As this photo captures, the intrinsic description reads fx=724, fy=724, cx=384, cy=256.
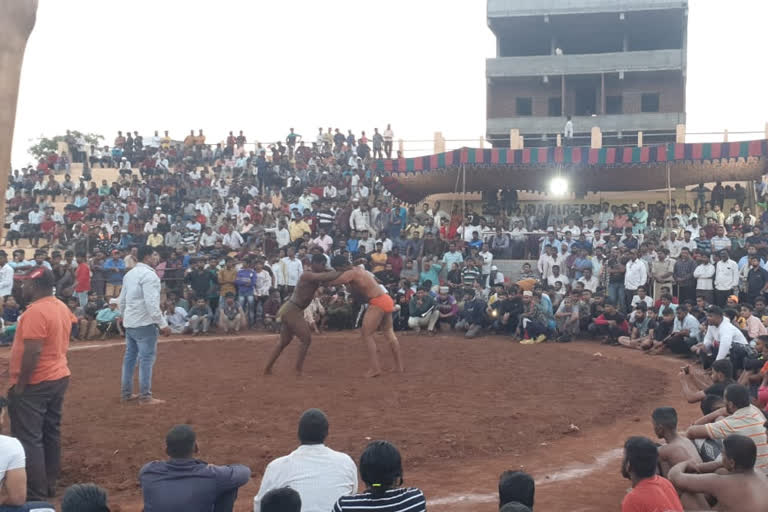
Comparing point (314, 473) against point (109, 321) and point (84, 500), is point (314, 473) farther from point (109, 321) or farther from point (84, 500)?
point (109, 321)

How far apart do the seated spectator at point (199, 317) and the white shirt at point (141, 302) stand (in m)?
8.20

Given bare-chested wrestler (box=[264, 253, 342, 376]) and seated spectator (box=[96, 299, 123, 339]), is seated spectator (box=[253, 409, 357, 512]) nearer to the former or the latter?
bare-chested wrestler (box=[264, 253, 342, 376])

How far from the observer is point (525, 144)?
116 ft

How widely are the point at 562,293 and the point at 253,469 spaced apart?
36.6 feet

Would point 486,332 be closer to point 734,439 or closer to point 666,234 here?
point 666,234

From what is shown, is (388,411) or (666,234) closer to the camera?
(388,411)

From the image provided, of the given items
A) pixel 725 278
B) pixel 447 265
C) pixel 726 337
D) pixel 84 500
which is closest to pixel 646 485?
pixel 84 500

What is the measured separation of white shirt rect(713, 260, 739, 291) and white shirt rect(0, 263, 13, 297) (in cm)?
1478

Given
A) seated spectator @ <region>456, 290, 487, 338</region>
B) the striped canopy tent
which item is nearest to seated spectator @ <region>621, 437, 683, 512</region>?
seated spectator @ <region>456, 290, 487, 338</region>

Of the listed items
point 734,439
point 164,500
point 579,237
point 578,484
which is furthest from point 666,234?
point 164,500

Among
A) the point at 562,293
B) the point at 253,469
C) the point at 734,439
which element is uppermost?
the point at 562,293

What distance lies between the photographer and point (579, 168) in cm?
2231

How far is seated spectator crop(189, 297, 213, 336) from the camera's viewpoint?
16.2 metres

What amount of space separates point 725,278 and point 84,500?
14396mm
